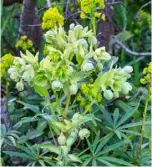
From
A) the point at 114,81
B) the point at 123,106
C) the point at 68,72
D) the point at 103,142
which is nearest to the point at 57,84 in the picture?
the point at 68,72

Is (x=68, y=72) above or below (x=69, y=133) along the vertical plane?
above

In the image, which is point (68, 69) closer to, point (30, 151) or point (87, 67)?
point (87, 67)

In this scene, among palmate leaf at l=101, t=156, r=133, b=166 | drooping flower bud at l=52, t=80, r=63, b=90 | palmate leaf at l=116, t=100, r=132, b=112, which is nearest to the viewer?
drooping flower bud at l=52, t=80, r=63, b=90

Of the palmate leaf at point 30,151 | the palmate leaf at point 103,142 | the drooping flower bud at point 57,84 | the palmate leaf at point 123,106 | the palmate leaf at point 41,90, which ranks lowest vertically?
the palmate leaf at point 30,151

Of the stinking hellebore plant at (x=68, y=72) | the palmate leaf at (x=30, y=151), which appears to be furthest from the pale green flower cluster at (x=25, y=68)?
the palmate leaf at (x=30, y=151)

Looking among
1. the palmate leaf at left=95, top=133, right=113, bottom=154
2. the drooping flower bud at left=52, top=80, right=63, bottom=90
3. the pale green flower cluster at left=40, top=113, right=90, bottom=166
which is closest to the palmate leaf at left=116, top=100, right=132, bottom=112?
the palmate leaf at left=95, top=133, right=113, bottom=154

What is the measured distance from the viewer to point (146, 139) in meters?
1.45

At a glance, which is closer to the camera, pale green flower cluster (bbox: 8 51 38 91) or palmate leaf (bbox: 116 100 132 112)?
pale green flower cluster (bbox: 8 51 38 91)

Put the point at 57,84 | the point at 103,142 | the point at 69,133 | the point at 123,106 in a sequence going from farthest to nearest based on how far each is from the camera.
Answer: the point at 123,106
the point at 103,142
the point at 69,133
the point at 57,84

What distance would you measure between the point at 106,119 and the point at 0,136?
0.34 meters

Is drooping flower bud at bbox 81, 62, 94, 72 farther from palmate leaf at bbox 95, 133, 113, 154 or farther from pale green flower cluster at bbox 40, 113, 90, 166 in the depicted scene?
palmate leaf at bbox 95, 133, 113, 154

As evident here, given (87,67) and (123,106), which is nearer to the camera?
(87,67)

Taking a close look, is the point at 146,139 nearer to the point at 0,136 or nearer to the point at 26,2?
the point at 0,136

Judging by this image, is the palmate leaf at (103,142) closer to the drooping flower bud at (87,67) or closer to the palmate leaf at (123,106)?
the palmate leaf at (123,106)
